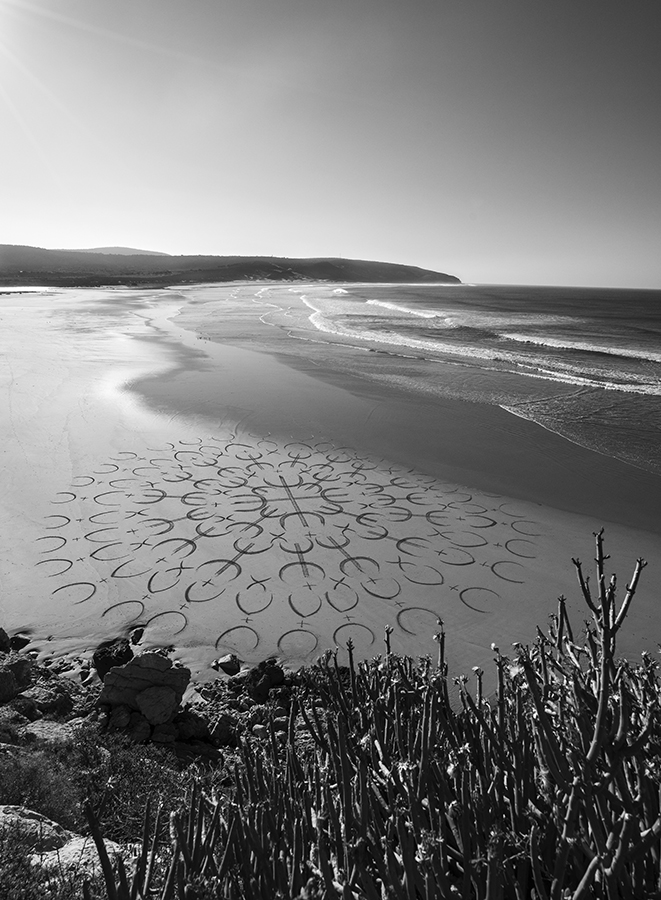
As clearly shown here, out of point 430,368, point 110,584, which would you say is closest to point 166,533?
point 110,584

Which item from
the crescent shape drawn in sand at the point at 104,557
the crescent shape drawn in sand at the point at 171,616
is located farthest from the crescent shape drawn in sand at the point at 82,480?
the crescent shape drawn in sand at the point at 171,616

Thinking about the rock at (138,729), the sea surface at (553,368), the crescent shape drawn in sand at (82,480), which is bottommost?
the rock at (138,729)

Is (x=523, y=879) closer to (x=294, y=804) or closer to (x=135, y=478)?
(x=294, y=804)

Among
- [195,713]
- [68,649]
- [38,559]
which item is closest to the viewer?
[195,713]

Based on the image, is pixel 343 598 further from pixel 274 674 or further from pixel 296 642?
pixel 274 674

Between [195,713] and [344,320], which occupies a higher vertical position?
[344,320]

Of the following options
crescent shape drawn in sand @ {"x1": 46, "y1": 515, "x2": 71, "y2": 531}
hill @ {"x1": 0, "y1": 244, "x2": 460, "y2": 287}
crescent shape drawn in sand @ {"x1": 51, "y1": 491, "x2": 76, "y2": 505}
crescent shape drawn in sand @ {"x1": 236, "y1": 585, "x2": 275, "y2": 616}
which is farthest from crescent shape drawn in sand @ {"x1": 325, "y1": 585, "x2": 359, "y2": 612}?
hill @ {"x1": 0, "y1": 244, "x2": 460, "y2": 287}

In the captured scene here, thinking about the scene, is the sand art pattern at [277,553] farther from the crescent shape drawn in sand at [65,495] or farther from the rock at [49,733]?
the rock at [49,733]
